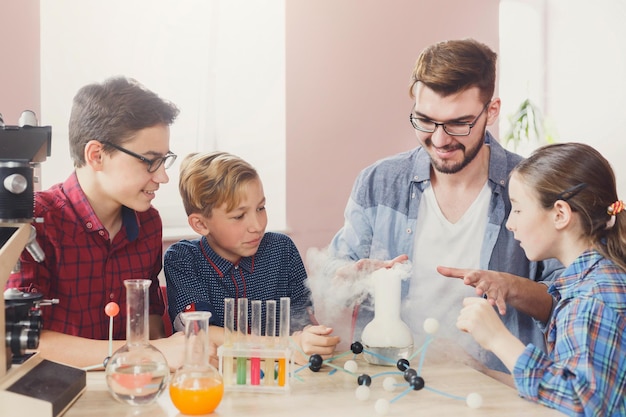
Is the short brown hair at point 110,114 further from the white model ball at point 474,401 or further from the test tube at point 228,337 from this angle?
the white model ball at point 474,401

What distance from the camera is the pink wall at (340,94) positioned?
174 inches

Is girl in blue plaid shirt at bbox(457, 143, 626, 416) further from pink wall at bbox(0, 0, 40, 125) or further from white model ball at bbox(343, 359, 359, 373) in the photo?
pink wall at bbox(0, 0, 40, 125)

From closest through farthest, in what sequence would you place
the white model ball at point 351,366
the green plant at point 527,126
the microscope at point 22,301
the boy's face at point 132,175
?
the microscope at point 22,301 < the white model ball at point 351,366 < the boy's face at point 132,175 < the green plant at point 527,126

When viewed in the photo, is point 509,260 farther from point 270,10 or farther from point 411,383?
point 270,10

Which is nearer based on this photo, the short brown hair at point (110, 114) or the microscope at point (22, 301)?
the microscope at point (22, 301)

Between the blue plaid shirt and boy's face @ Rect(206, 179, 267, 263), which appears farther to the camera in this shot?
boy's face @ Rect(206, 179, 267, 263)

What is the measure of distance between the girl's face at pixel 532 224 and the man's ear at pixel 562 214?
0.02 meters

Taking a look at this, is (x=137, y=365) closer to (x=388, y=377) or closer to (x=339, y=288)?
(x=388, y=377)

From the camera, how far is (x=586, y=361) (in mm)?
1537

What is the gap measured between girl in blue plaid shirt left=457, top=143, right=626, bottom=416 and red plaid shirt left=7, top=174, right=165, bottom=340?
113cm

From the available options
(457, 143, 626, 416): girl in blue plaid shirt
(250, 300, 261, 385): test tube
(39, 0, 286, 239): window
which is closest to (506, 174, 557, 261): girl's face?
(457, 143, 626, 416): girl in blue plaid shirt

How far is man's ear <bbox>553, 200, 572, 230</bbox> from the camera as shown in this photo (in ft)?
6.40

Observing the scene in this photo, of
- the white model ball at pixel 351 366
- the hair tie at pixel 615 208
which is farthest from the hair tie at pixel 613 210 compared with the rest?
the white model ball at pixel 351 366

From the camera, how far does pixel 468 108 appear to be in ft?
8.29
